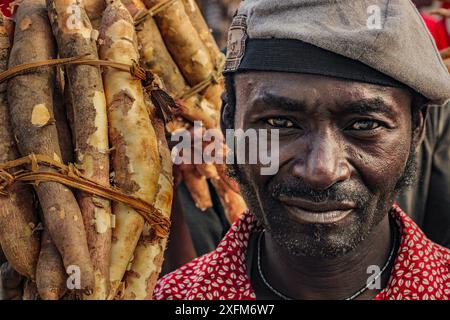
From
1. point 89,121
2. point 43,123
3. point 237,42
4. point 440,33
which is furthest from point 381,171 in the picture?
point 440,33

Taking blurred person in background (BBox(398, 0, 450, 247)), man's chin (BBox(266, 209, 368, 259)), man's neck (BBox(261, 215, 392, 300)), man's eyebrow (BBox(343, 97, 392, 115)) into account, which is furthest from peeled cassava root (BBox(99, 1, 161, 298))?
blurred person in background (BBox(398, 0, 450, 247))

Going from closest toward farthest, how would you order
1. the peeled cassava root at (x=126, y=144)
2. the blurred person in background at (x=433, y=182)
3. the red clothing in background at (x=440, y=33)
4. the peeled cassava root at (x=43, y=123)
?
the peeled cassava root at (x=43, y=123) → the peeled cassava root at (x=126, y=144) → the blurred person in background at (x=433, y=182) → the red clothing in background at (x=440, y=33)

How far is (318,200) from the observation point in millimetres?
2129

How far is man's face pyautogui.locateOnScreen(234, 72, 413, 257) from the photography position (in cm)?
212

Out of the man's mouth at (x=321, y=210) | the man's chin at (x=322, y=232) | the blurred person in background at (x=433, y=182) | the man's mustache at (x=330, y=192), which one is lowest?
the blurred person in background at (x=433, y=182)

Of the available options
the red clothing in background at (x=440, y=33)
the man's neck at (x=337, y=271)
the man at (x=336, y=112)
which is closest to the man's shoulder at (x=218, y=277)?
the man's neck at (x=337, y=271)

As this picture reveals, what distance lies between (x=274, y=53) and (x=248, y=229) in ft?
2.55

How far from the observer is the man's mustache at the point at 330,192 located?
212cm

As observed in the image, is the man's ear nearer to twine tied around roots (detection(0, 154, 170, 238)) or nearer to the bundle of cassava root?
the bundle of cassava root

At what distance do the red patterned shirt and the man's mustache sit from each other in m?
0.36

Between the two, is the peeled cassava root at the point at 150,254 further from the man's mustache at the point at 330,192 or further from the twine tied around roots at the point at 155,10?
the twine tied around roots at the point at 155,10

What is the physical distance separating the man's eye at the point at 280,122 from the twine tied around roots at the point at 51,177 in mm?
494
